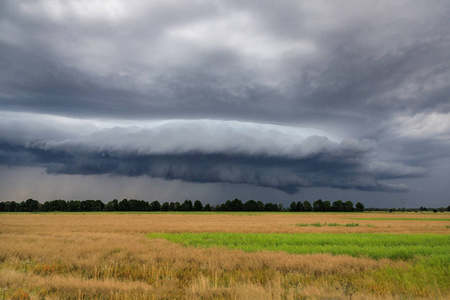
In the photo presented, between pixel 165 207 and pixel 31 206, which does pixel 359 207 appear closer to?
pixel 165 207

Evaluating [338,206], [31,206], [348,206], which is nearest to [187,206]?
[31,206]

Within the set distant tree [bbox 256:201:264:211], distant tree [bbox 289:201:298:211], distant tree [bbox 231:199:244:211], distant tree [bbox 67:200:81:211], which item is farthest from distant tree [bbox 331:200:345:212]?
distant tree [bbox 67:200:81:211]

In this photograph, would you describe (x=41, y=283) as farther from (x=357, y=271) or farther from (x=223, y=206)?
(x=223, y=206)

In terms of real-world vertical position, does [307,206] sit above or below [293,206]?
above

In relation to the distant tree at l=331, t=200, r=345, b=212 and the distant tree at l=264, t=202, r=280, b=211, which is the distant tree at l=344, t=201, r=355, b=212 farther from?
the distant tree at l=264, t=202, r=280, b=211

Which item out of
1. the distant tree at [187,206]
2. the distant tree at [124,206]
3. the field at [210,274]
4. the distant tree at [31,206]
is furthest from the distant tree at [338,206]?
the distant tree at [31,206]

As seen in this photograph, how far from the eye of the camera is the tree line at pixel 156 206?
159625mm

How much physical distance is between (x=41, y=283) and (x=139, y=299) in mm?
3978

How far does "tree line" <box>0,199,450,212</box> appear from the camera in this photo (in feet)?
524

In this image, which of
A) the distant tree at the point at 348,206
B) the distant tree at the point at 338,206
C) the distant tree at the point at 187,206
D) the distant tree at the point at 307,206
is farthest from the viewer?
the distant tree at the point at 307,206

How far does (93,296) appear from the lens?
9.62 m

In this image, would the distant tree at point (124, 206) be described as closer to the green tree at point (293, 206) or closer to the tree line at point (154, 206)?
the tree line at point (154, 206)

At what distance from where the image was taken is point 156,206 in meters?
170

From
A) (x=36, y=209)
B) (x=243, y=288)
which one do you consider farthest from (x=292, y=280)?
(x=36, y=209)
